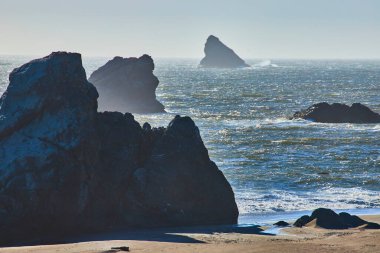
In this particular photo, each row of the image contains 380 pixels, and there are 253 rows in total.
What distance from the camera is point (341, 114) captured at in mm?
92188

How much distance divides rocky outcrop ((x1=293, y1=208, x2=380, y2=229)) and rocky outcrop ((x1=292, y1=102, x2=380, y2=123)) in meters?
57.7

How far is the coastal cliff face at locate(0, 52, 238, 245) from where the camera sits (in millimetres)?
31766

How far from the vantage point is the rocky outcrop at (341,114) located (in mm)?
90944

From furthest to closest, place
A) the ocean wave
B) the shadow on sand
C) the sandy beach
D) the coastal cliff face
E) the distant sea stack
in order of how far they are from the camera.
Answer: the distant sea stack
the ocean wave
the coastal cliff face
the shadow on sand
the sandy beach

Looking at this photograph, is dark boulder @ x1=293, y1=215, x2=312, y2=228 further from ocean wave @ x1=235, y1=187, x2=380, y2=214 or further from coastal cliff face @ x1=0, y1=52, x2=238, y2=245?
ocean wave @ x1=235, y1=187, x2=380, y2=214

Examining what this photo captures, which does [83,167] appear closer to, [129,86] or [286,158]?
[286,158]

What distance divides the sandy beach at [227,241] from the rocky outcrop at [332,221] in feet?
2.80

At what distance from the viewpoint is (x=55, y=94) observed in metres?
33.9

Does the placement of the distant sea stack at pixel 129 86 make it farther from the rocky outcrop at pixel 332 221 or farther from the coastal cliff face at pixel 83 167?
the rocky outcrop at pixel 332 221

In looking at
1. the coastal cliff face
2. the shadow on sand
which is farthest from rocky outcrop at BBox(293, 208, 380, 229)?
the coastal cliff face

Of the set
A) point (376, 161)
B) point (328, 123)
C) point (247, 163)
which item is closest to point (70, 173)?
point (247, 163)

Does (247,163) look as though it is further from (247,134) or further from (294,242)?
(294,242)

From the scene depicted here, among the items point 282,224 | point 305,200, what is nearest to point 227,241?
point 282,224

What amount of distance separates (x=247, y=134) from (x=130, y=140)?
4279cm
